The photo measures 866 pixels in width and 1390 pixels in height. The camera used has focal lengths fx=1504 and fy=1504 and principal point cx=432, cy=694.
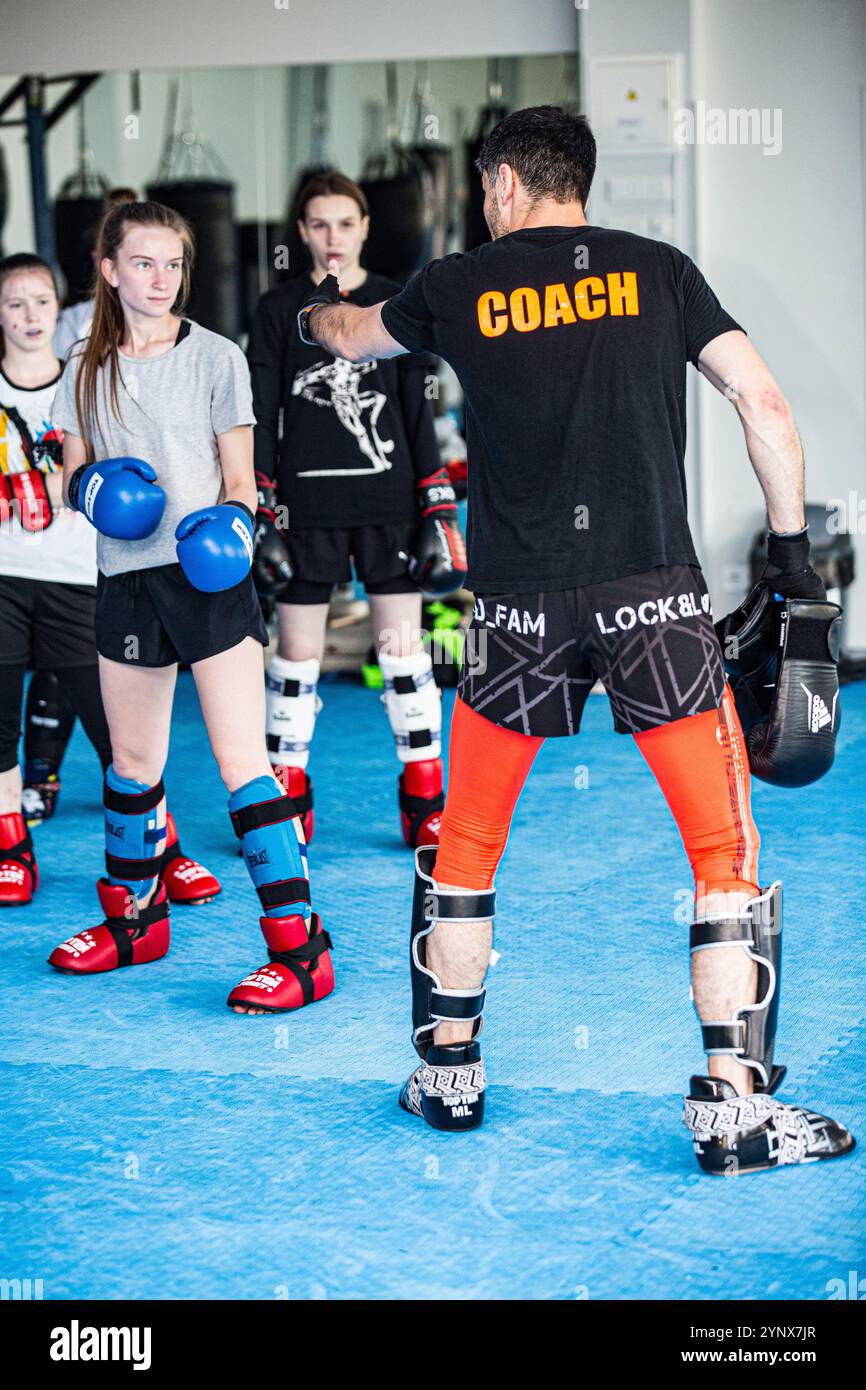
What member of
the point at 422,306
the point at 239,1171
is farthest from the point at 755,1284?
the point at 422,306

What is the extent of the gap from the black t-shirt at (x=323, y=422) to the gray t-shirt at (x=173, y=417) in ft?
2.66

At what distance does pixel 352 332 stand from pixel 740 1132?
1.28 m

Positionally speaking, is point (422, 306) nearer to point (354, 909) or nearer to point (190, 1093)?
point (190, 1093)

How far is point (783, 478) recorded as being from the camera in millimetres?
2012

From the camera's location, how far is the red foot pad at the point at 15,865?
11.3ft

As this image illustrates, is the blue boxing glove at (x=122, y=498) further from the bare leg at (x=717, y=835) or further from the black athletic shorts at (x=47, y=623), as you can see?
the bare leg at (x=717, y=835)

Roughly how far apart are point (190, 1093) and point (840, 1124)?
3.33 ft

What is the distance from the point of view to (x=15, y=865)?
347cm

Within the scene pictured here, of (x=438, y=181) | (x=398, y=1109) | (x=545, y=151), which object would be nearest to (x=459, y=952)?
(x=398, y=1109)

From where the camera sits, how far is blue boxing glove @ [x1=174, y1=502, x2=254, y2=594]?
2613 millimetres

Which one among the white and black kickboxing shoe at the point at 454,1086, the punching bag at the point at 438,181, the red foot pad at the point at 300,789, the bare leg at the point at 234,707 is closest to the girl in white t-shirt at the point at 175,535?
the bare leg at the point at 234,707

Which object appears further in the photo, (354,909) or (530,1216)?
(354,909)

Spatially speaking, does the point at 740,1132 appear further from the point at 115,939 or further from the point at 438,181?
the point at 438,181

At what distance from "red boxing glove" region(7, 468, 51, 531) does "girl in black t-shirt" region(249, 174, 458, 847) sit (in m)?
0.51
